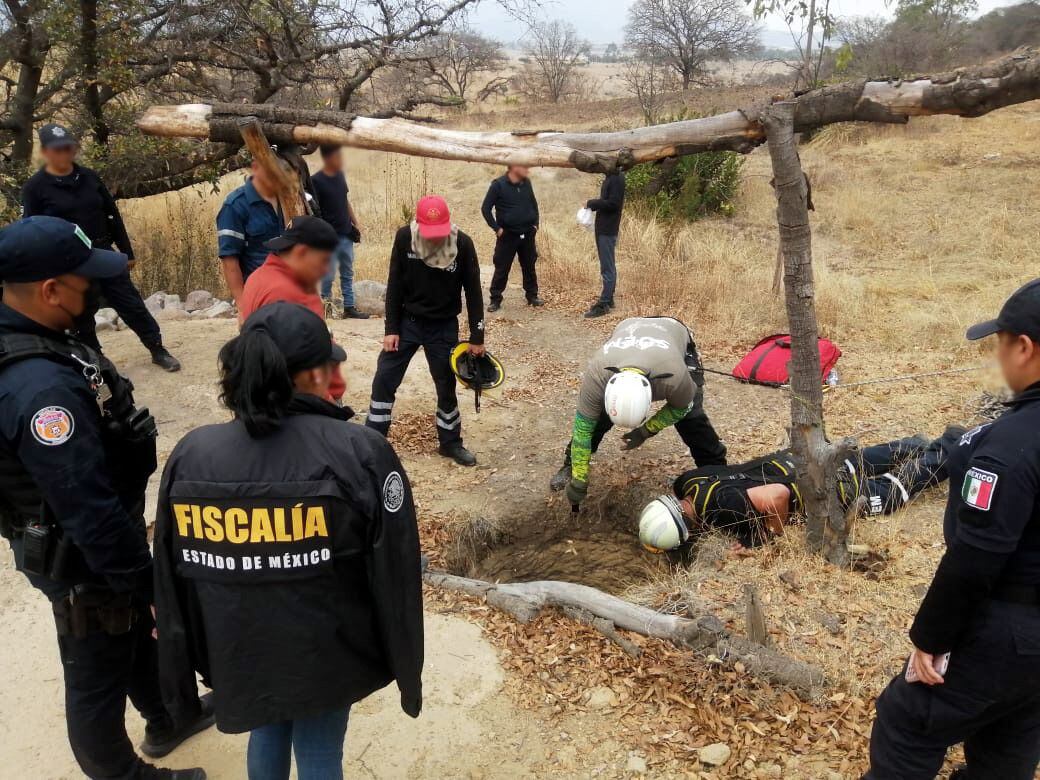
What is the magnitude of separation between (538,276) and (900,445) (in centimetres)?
594

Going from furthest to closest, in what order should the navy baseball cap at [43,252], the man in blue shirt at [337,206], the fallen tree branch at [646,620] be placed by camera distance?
the man in blue shirt at [337,206] → the fallen tree branch at [646,620] → the navy baseball cap at [43,252]

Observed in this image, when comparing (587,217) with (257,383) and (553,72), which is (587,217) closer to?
(257,383)

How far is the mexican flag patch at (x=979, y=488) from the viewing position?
172 centimetres

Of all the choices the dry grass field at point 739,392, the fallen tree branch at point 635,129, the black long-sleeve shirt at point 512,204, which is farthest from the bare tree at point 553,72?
the fallen tree branch at point 635,129

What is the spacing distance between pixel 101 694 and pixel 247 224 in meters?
2.92

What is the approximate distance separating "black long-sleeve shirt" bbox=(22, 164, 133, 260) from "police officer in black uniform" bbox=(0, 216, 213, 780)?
377 cm

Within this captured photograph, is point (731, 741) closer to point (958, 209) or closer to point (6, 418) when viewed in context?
point (6, 418)

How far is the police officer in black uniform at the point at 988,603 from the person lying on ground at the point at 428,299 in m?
3.11

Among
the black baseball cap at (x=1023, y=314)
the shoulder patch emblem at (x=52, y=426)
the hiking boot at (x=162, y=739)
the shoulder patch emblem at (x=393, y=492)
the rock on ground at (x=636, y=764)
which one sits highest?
the black baseball cap at (x=1023, y=314)

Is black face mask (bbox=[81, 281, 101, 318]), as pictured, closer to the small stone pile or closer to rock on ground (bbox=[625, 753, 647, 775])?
rock on ground (bbox=[625, 753, 647, 775])

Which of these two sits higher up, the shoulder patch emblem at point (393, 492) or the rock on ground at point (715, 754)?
the shoulder patch emblem at point (393, 492)

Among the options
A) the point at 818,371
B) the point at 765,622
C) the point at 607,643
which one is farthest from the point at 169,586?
the point at 818,371

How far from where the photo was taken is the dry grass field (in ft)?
9.45

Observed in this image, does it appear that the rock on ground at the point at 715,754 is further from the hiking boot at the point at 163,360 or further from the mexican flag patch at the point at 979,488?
the hiking boot at the point at 163,360
